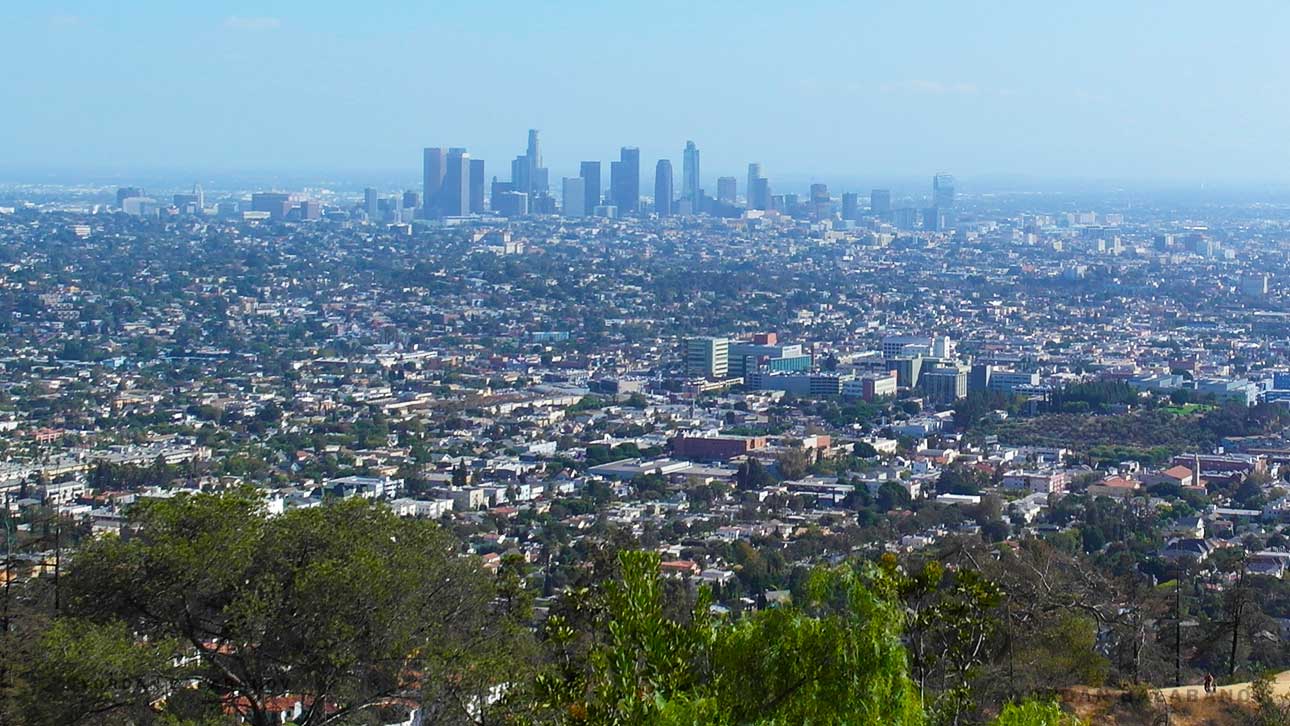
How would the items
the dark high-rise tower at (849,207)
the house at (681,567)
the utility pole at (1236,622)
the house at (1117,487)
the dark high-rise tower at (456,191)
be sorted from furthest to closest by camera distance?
the dark high-rise tower at (849,207) → the dark high-rise tower at (456,191) → the house at (1117,487) → the house at (681,567) → the utility pole at (1236,622)

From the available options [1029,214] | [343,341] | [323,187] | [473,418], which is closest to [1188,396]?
[473,418]

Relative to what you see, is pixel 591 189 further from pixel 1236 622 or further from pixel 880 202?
pixel 1236 622

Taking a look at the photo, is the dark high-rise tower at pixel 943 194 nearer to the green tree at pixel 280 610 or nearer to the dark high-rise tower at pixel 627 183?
the dark high-rise tower at pixel 627 183

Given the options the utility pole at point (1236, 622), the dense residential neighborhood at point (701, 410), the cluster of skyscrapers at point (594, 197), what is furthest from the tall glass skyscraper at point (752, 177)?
the utility pole at point (1236, 622)

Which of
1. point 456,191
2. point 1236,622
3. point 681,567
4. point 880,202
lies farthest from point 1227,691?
point 880,202

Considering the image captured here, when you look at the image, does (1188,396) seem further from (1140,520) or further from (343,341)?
(343,341)

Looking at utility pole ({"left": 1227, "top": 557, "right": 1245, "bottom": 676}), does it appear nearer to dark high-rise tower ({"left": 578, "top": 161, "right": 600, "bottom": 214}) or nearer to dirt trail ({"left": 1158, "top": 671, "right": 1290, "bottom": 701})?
dirt trail ({"left": 1158, "top": 671, "right": 1290, "bottom": 701})
